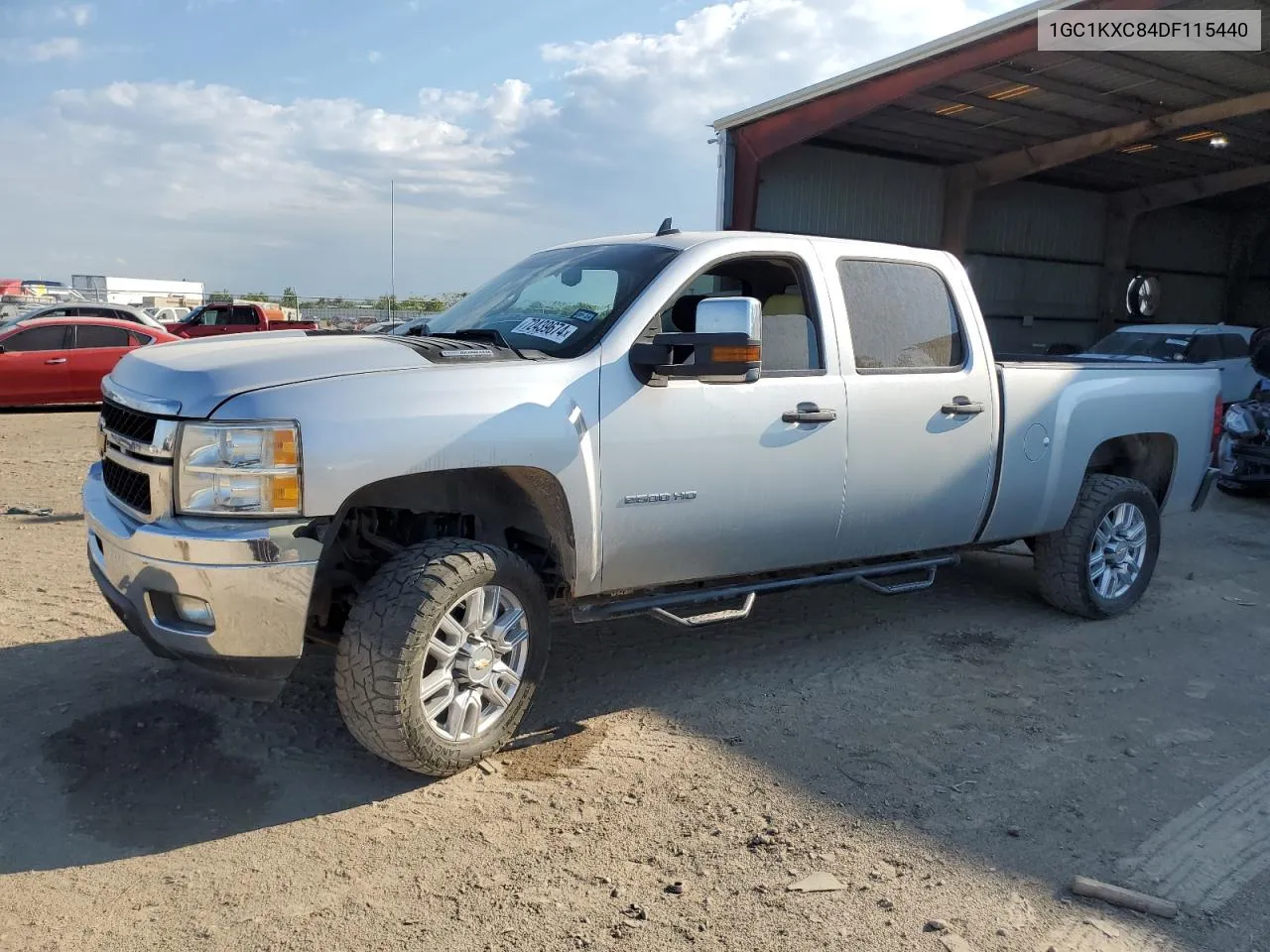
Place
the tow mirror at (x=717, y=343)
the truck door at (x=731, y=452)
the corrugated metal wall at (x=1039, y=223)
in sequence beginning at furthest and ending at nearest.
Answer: the corrugated metal wall at (x=1039, y=223) < the truck door at (x=731, y=452) < the tow mirror at (x=717, y=343)

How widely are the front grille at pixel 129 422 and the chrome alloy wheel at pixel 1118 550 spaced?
470cm

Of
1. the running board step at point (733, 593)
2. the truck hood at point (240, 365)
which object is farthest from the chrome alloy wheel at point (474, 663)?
the truck hood at point (240, 365)

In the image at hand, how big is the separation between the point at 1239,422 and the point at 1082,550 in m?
5.83

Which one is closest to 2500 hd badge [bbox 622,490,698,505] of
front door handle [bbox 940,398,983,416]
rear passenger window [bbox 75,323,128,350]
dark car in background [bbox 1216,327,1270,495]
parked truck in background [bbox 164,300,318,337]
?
front door handle [bbox 940,398,983,416]

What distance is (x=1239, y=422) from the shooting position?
9.92m

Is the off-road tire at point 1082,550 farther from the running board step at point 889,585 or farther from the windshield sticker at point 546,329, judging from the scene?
the windshield sticker at point 546,329

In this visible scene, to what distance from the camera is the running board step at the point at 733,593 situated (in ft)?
12.7

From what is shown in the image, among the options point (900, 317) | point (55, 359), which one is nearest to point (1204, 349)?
point (900, 317)

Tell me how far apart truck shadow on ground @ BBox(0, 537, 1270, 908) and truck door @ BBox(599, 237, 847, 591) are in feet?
2.24

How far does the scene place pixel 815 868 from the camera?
2.98m

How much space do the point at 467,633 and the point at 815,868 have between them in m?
1.36

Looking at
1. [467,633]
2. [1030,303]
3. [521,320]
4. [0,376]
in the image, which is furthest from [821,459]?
[1030,303]

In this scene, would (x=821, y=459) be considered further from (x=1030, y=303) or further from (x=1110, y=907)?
(x=1030, y=303)

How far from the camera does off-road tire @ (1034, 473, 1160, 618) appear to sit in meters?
5.44
